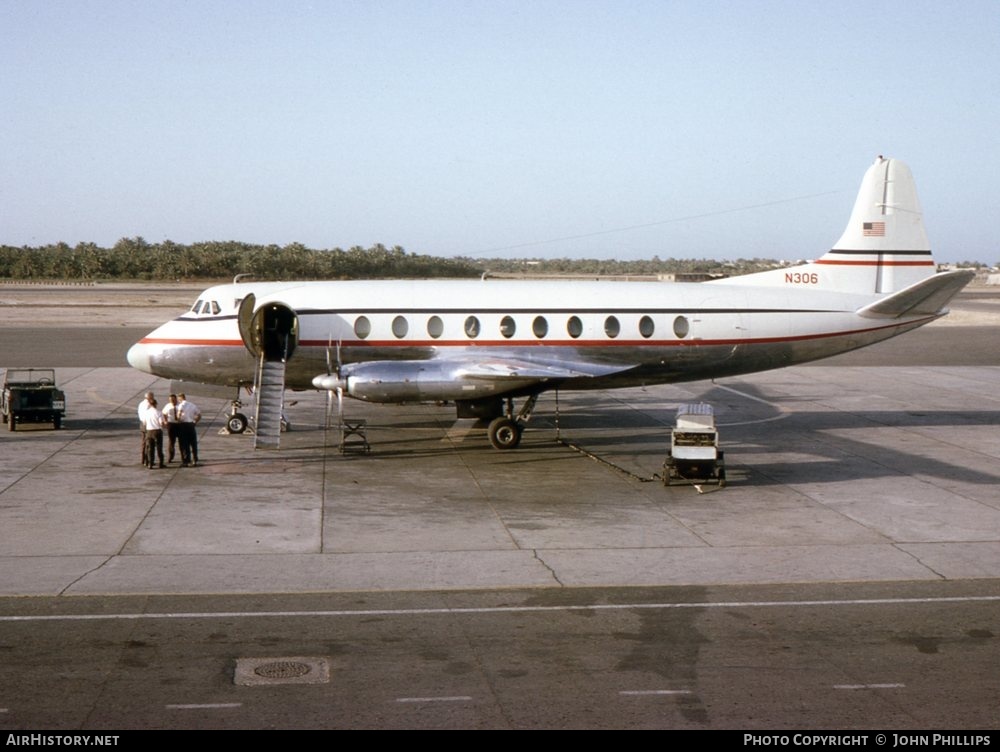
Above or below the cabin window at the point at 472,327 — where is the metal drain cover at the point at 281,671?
below

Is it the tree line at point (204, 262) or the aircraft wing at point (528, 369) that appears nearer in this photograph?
the aircraft wing at point (528, 369)

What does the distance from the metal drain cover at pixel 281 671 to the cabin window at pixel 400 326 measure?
51.6 feet

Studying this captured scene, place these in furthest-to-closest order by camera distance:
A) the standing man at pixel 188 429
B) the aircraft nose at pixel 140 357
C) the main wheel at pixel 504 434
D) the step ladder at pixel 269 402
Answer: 1. the aircraft nose at pixel 140 357
2. the main wheel at pixel 504 434
3. the step ladder at pixel 269 402
4. the standing man at pixel 188 429

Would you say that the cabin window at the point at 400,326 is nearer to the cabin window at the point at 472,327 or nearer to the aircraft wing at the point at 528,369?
the cabin window at the point at 472,327

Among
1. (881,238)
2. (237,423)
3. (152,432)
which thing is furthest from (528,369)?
(881,238)

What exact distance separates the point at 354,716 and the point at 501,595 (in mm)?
4788

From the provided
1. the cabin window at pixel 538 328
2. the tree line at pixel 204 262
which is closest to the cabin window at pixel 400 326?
the cabin window at pixel 538 328

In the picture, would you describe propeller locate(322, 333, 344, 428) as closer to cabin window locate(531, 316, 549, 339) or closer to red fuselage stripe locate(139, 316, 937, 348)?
red fuselage stripe locate(139, 316, 937, 348)

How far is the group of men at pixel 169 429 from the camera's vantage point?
24.6m

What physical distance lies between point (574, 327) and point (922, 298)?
30.9 feet

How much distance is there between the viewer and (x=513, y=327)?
2833 centimetres

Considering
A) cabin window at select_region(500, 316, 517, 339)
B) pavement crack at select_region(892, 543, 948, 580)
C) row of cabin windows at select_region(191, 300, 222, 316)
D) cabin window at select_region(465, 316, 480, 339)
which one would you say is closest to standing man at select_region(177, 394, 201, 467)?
row of cabin windows at select_region(191, 300, 222, 316)

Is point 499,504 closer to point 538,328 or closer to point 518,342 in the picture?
point 518,342

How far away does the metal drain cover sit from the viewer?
12281 mm
